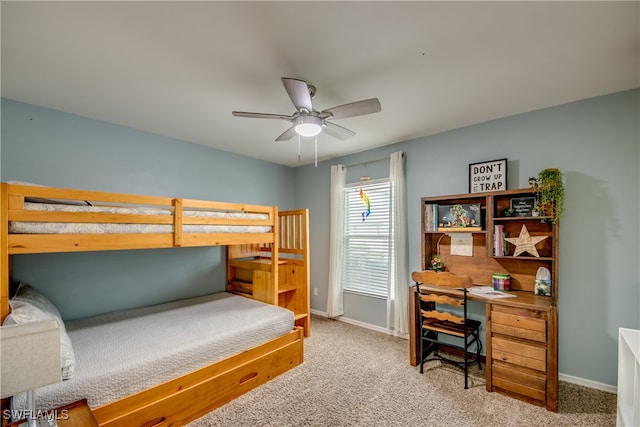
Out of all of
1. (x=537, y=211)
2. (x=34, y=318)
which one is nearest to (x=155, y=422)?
(x=34, y=318)

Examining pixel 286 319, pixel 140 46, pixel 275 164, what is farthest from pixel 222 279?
pixel 140 46

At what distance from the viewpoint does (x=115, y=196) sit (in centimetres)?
207

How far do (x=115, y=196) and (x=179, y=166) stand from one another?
4.86ft

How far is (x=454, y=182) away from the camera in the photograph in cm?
312

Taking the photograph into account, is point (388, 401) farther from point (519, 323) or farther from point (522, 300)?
point (522, 300)

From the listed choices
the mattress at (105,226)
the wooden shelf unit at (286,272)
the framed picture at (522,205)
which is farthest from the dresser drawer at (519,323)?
the mattress at (105,226)

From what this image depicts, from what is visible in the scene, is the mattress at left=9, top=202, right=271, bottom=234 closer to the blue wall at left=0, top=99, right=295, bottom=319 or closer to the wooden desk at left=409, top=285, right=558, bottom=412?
the blue wall at left=0, top=99, right=295, bottom=319

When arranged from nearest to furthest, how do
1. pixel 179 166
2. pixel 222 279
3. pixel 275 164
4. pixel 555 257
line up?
1. pixel 555 257
2. pixel 179 166
3. pixel 222 279
4. pixel 275 164

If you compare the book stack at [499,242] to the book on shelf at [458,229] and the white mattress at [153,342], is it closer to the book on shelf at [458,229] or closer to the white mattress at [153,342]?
the book on shelf at [458,229]

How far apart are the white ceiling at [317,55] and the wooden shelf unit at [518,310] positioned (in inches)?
39.6

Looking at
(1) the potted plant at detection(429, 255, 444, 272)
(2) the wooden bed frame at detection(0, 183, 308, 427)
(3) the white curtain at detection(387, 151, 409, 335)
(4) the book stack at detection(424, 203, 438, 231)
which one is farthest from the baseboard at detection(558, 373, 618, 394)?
(2) the wooden bed frame at detection(0, 183, 308, 427)

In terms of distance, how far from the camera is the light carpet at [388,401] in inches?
78.4

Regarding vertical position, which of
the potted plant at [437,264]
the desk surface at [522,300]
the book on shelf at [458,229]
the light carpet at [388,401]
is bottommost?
the light carpet at [388,401]

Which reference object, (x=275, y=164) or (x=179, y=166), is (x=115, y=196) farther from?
(x=275, y=164)
